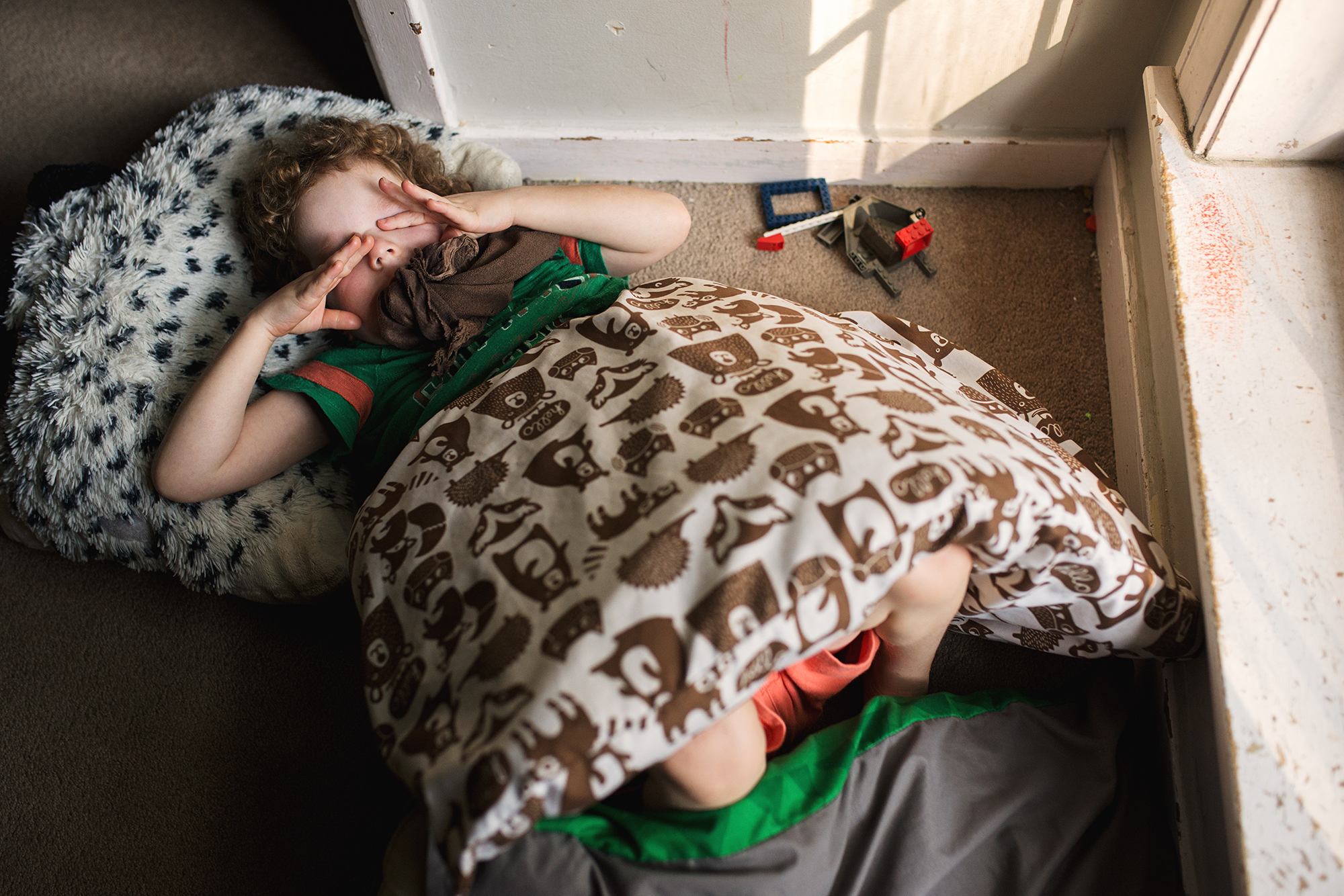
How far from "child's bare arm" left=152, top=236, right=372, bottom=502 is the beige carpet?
8.9 inches

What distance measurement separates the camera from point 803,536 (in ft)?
2.18

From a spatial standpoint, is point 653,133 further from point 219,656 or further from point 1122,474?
point 219,656

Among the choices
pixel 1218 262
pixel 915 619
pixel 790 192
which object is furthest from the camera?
pixel 790 192

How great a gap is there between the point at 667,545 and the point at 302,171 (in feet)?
2.28

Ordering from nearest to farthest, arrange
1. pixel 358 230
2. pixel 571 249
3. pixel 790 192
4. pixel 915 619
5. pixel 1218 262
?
pixel 915 619, pixel 1218 262, pixel 358 230, pixel 571 249, pixel 790 192

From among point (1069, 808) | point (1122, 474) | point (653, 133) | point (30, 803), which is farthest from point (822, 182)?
point (30, 803)

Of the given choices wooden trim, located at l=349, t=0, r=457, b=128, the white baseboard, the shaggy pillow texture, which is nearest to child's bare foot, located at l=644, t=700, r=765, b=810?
the shaggy pillow texture

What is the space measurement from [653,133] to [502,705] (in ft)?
3.06

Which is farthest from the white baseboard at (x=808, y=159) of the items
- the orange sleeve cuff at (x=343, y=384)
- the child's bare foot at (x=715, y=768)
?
the child's bare foot at (x=715, y=768)

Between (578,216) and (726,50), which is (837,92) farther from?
(578,216)

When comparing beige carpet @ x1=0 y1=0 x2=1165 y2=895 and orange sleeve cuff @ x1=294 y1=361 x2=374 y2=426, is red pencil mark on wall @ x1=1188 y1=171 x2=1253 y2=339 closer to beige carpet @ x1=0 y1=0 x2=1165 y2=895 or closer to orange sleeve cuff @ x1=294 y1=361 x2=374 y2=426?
beige carpet @ x1=0 y1=0 x2=1165 y2=895

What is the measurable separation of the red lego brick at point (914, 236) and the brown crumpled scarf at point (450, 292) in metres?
0.54

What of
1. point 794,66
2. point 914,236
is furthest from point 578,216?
point 914,236

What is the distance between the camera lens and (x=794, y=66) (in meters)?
1.16
